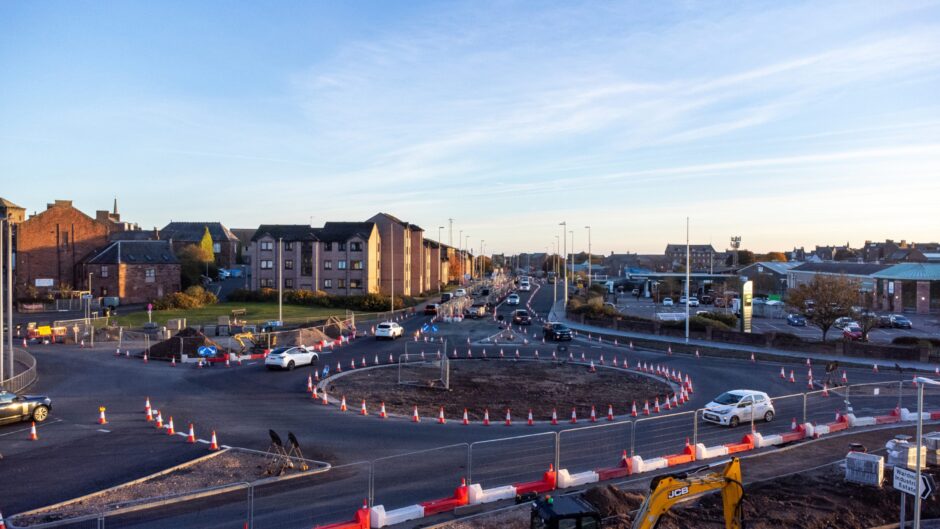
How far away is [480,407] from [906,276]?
7134 cm

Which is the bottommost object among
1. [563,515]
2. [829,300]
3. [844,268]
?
[563,515]

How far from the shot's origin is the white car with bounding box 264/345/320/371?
107ft

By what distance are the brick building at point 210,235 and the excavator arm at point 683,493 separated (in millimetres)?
111261

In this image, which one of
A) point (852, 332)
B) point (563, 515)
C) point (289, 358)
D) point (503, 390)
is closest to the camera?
point (563, 515)

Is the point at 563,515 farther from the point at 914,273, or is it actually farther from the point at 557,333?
the point at 914,273

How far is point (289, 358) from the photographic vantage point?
33250 mm

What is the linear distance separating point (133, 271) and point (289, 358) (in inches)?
1811

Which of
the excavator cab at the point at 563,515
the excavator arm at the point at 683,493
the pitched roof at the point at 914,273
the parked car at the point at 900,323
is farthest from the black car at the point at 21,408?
the pitched roof at the point at 914,273

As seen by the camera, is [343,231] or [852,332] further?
[343,231]

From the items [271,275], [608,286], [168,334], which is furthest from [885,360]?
[608,286]

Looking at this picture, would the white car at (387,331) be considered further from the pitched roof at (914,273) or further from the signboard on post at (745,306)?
the pitched roof at (914,273)

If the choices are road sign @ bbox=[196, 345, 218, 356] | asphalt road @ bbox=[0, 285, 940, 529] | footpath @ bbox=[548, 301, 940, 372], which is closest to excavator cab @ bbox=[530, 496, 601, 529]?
asphalt road @ bbox=[0, 285, 940, 529]

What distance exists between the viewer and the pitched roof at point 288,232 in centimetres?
7988

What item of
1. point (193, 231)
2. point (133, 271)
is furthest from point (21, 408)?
point (193, 231)
